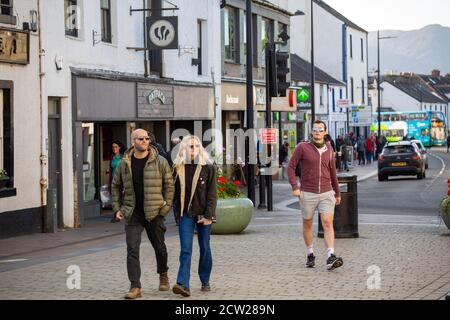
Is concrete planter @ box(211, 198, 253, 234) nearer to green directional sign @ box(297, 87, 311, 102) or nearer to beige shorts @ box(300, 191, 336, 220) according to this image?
beige shorts @ box(300, 191, 336, 220)

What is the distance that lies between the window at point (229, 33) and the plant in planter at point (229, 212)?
697 inches

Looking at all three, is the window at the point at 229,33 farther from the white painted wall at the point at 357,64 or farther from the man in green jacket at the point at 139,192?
the white painted wall at the point at 357,64

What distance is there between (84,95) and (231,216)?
5.67 meters

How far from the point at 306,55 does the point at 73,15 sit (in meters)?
54.9

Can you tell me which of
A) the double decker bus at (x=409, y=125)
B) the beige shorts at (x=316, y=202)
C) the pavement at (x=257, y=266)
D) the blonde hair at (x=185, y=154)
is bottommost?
the pavement at (x=257, y=266)

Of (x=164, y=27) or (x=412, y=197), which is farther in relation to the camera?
(x=412, y=197)

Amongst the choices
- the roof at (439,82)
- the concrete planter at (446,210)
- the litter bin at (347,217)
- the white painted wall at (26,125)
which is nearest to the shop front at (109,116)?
the white painted wall at (26,125)

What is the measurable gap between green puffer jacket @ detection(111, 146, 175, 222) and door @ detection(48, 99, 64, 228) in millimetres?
10348

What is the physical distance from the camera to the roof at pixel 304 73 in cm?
6724

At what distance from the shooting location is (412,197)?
3272cm

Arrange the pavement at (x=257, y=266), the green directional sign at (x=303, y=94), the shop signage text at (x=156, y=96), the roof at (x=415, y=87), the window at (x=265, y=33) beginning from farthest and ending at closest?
the roof at (x=415, y=87) → the green directional sign at (x=303, y=94) → the window at (x=265, y=33) → the shop signage text at (x=156, y=96) → the pavement at (x=257, y=266)

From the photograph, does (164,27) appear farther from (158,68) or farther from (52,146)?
(52,146)
